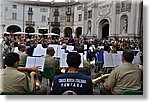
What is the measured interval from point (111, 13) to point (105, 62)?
548mm

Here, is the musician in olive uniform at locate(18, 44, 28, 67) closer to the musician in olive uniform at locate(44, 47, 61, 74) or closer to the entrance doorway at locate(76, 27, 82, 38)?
the musician in olive uniform at locate(44, 47, 61, 74)

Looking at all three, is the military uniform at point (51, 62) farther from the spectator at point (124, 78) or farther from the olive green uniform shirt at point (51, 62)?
the spectator at point (124, 78)

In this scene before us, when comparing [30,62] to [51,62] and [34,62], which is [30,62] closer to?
[34,62]

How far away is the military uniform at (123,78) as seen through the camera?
2.34 meters

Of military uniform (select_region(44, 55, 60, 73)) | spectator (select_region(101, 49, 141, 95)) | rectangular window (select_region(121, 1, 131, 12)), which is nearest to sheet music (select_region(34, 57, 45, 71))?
military uniform (select_region(44, 55, 60, 73))

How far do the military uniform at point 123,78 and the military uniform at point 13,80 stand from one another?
30.5 inches

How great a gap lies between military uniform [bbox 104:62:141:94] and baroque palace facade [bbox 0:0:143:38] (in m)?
0.42

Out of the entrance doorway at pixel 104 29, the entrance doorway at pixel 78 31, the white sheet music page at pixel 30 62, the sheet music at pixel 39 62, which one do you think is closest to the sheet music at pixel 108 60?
the entrance doorway at pixel 104 29

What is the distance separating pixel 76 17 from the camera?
2.77 meters

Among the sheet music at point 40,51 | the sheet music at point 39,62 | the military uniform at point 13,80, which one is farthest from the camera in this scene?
the sheet music at point 40,51

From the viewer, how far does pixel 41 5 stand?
2.65 meters

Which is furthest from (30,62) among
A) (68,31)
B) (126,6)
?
(126,6)

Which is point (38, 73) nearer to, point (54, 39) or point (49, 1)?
point (54, 39)

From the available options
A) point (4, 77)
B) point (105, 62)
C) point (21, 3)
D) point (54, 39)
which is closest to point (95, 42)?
point (105, 62)
